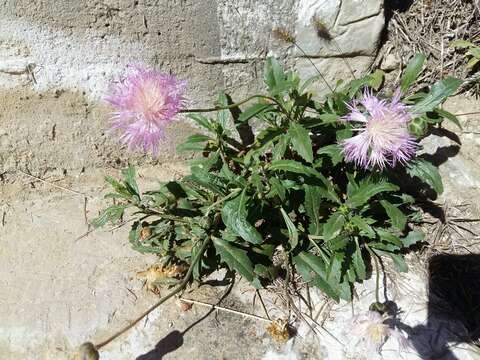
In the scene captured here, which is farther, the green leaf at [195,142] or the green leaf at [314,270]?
the green leaf at [195,142]

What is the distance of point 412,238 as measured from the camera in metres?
2.40

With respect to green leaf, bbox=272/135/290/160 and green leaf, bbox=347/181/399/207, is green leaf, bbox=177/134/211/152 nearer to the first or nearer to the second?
green leaf, bbox=272/135/290/160

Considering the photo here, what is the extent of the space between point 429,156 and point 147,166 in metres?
1.61

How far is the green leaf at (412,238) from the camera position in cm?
239

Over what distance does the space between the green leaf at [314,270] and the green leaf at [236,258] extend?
0.23 m

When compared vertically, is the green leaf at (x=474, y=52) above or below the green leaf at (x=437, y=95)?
above

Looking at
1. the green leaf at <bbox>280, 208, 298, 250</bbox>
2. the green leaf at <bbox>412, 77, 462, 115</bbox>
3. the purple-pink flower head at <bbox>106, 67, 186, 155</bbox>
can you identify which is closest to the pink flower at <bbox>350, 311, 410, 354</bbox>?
the green leaf at <bbox>280, 208, 298, 250</bbox>

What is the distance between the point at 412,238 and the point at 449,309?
0.37 metres

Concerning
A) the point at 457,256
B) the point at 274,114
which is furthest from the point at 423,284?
the point at 274,114

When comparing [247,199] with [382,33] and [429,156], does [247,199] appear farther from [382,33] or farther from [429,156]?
[382,33]

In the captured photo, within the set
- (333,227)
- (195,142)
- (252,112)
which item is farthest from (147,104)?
(333,227)

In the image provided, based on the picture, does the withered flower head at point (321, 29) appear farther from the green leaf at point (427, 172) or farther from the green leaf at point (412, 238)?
the green leaf at point (412, 238)

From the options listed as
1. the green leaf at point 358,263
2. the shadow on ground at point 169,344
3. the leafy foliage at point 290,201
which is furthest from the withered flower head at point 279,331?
the green leaf at point 358,263

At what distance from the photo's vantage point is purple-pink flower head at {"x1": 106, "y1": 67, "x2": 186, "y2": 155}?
176 centimetres
